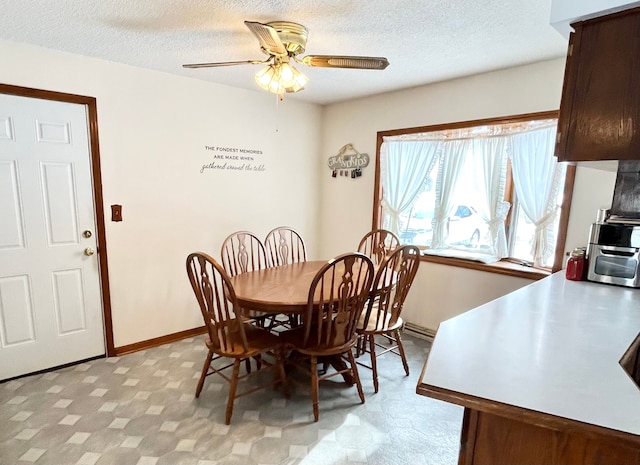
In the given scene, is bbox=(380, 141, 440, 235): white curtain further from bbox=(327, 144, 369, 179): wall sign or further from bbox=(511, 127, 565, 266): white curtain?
bbox=(511, 127, 565, 266): white curtain

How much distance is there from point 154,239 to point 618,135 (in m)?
3.04

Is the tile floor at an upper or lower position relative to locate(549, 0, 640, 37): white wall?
lower

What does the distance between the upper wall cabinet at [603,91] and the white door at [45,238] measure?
299 cm

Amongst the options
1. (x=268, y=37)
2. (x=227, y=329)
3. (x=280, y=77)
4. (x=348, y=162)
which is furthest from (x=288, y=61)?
(x=348, y=162)

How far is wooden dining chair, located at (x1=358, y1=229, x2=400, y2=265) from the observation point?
3.29 m

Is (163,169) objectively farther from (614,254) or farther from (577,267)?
(614,254)

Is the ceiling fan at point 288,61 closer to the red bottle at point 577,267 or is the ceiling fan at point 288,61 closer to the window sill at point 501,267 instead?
the red bottle at point 577,267

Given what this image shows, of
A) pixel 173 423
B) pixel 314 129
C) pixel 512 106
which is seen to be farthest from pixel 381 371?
pixel 314 129

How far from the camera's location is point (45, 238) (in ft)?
8.11

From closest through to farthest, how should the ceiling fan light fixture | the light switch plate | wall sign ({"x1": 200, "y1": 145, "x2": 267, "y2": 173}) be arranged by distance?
the ceiling fan light fixture → the light switch plate → wall sign ({"x1": 200, "y1": 145, "x2": 267, "y2": 173})

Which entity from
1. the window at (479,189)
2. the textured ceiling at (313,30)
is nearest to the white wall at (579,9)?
the textured ceiling at (313,30)

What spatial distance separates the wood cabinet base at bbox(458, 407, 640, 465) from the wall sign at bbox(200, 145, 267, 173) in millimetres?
2890

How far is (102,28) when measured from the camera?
204 cm

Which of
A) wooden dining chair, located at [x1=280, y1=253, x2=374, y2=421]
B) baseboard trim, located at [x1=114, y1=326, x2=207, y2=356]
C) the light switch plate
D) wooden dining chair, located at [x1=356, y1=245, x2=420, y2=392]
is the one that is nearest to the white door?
the light switch plate
